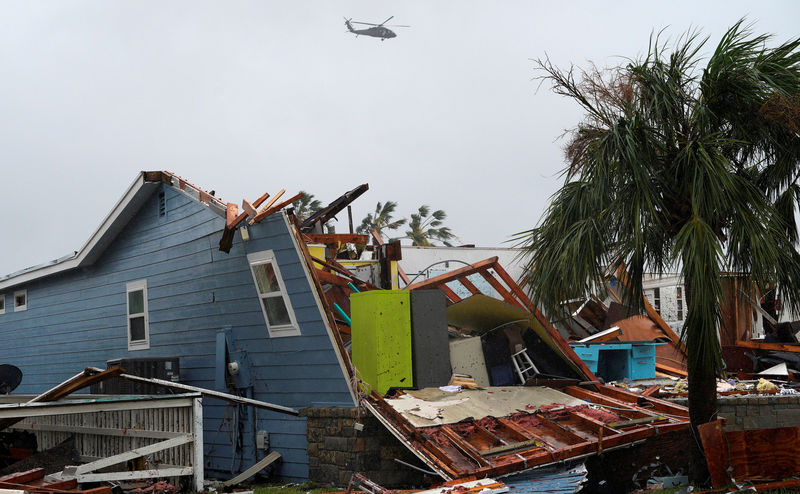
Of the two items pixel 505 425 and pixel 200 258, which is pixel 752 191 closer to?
pixel 505 425

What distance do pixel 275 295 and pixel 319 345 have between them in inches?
44.3

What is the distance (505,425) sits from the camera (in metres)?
9.73

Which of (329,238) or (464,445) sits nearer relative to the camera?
(464,445)

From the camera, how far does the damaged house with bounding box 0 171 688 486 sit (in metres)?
9.75

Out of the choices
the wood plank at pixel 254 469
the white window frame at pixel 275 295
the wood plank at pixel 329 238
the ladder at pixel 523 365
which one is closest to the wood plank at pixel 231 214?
the white window frame at pixel 275 295

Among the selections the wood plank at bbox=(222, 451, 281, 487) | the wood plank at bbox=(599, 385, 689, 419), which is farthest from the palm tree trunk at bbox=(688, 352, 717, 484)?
the wood plank at bbox=(222, 451, 281, 487)

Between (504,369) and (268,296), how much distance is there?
13.7 ft

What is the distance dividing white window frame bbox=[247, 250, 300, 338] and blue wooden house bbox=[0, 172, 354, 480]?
0.06 feet

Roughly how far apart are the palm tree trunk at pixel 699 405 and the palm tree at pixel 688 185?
0.05 ft

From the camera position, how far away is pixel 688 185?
28.5 ft

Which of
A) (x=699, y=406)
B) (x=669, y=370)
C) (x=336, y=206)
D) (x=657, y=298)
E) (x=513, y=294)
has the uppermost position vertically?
(x=336, y=206)

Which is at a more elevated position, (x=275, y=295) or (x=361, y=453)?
(x=275, y=295)

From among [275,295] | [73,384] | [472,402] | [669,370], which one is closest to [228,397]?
[275,295]

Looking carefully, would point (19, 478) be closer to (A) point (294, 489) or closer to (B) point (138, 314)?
(A) point (294, 489)
